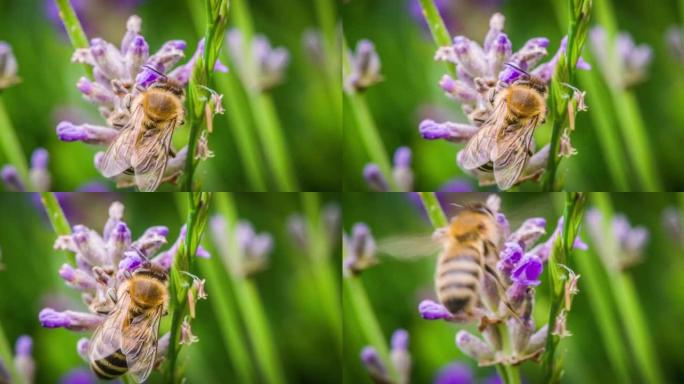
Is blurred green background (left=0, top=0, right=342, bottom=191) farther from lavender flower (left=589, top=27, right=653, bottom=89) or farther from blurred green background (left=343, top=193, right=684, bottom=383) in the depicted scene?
lavender flower (left=589, top=27, right=653, bottom=89)

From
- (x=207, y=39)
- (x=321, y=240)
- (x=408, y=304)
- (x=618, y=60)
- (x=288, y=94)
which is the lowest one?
(x=408, y=304)

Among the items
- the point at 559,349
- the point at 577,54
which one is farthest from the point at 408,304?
the point at 577,54

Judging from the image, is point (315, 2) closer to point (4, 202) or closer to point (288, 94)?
point (288, 94)

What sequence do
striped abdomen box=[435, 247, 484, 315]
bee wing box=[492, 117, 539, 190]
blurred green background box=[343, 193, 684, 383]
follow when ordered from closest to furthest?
striped abdomen box=[435, 247, 484, 315]
bee wing box=[492, 117, 539, 190]
blurred green background box=[343, 193, 684, 383]

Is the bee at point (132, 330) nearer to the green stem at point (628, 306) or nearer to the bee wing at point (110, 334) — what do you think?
the bee wing at point (110, 334)

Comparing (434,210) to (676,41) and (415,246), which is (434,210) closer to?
(415,246)

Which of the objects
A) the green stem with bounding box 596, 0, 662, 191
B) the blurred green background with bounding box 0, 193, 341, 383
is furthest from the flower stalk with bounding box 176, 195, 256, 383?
the green stem with bounding box 596, 0, 662, 191

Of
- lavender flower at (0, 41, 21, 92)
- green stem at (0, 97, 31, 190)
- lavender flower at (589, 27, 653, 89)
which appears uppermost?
lavender flower at (0, 41, 21, 92)

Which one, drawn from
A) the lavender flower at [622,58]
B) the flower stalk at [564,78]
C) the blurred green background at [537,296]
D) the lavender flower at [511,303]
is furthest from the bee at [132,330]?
the lavender flower at [622,58]
